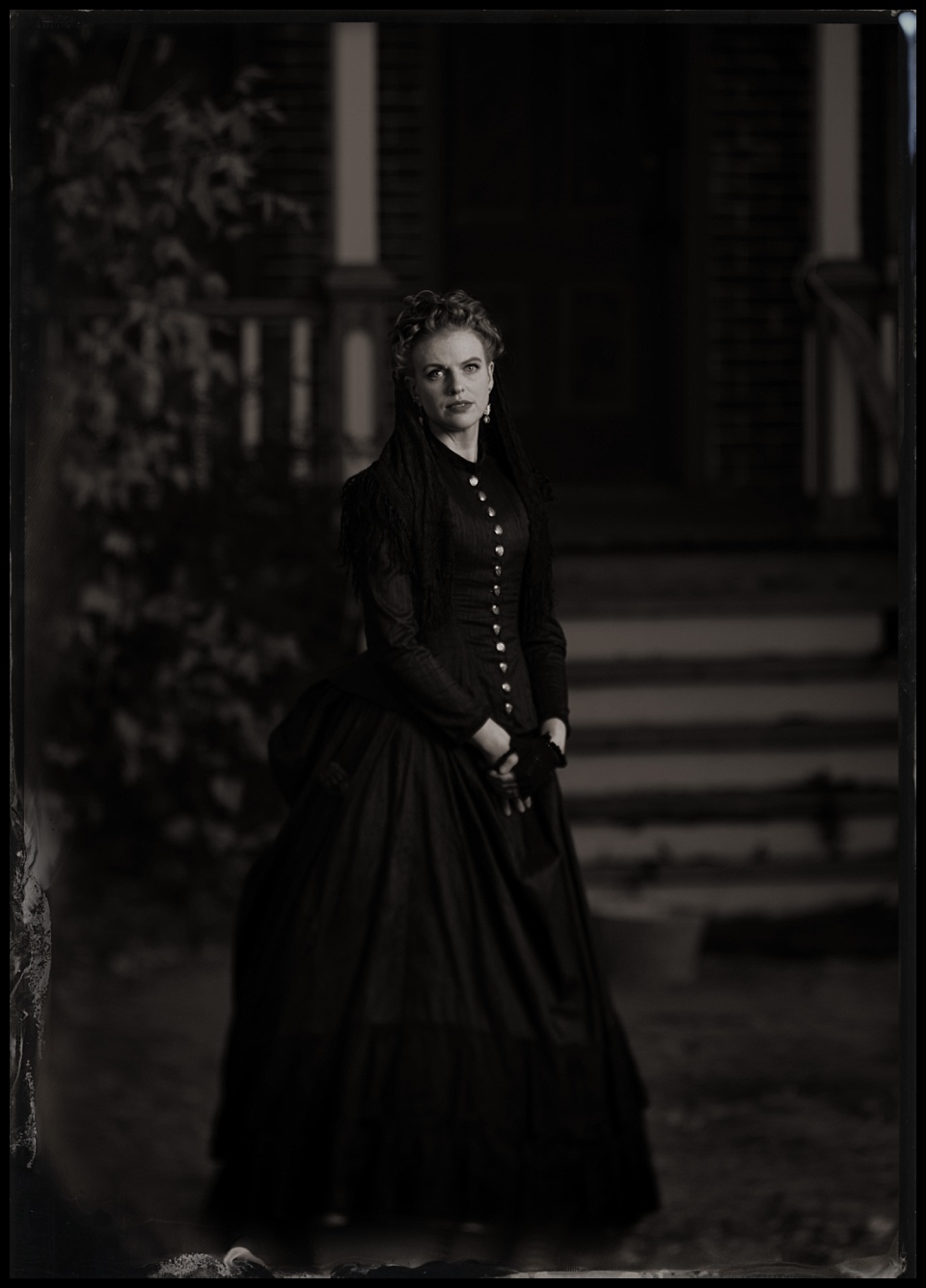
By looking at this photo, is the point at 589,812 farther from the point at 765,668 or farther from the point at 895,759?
the point at 895,759

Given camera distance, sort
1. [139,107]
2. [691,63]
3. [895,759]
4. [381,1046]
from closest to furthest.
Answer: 1. [381,1046]
2. [895,759]
3. [139,107]
4. [691,63]

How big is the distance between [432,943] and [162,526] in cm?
167

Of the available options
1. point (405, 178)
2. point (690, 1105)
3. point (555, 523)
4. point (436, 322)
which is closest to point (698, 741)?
point (555, 523)

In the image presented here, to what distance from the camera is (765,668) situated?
4.23 metres

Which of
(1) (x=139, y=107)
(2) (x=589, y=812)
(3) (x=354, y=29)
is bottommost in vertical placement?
(2) (x=589, y=812)

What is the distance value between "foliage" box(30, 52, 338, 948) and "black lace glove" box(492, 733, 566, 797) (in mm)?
1376

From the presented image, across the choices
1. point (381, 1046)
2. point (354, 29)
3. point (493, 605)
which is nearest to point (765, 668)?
point (493, 605)

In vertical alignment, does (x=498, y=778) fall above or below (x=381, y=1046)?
above

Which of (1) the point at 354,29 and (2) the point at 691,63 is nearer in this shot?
(1) the point at 354,29

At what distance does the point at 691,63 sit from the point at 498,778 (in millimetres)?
2592

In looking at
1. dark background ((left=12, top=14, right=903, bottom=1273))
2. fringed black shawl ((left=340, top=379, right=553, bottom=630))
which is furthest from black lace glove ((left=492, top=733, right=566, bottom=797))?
dark background ((left=12, top=14, right=903, bottom=1273))

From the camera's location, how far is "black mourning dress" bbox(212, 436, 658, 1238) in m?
3.09

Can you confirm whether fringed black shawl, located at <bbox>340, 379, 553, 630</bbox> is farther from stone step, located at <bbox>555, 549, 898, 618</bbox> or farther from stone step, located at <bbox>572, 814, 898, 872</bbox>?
stone step, located at <bbox>572, 814, 898, 872</bbox>

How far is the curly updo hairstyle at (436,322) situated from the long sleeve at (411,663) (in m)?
0.40
